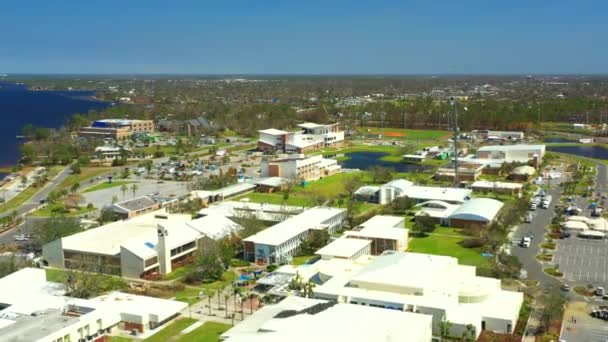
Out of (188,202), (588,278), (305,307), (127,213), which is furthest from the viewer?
(188,202)

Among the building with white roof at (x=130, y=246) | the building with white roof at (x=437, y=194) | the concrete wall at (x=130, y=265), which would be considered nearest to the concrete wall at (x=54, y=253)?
the building with white roof at (x=130, y=246)

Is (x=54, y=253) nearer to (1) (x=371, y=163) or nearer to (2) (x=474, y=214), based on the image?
(2) (x=474, y=214)

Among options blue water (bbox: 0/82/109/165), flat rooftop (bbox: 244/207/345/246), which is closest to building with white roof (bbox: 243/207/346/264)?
flat rooftop (bbox: 244/207/345/246)

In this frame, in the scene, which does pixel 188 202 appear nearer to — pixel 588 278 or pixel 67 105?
pixel 588 278

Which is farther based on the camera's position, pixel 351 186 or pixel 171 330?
pixel 351 186

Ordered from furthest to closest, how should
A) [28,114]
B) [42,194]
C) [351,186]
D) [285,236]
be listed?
[28,114] < [42,194] < [351,186] < [285,236]

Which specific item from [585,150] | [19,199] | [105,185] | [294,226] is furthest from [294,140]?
[294,226]

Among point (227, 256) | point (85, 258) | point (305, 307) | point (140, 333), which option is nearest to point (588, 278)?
point (305, 307)
